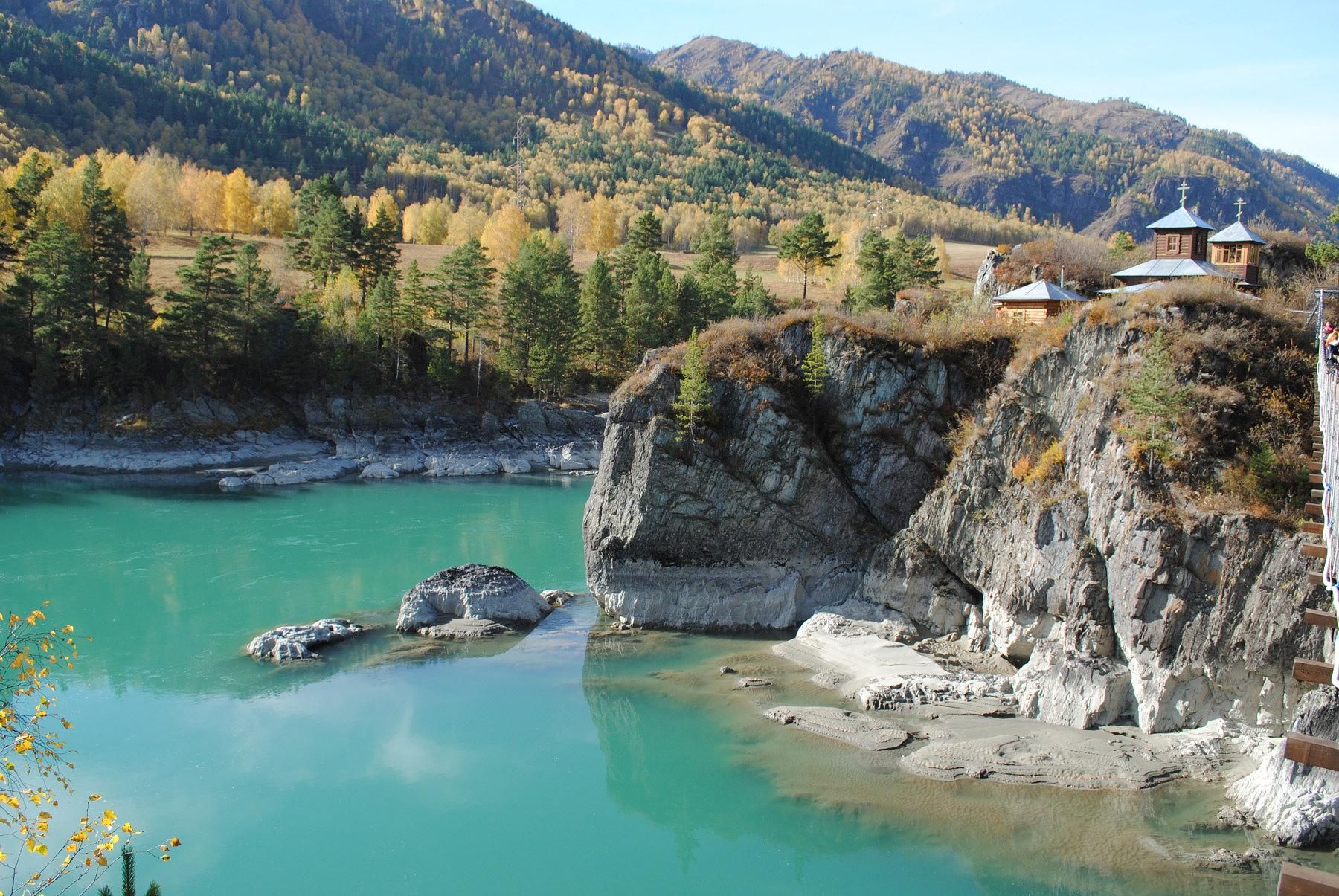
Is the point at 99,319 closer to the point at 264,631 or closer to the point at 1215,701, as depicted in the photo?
the point at 264,631

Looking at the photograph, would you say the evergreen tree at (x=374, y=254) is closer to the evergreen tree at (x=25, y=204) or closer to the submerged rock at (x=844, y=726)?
the evergreen tree at (x=25, y=204)

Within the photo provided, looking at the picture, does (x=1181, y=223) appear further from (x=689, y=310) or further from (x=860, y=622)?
(x=689, y=310)

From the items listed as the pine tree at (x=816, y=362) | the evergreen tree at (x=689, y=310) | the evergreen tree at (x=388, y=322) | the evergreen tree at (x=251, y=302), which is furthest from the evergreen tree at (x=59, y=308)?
the pine tree at (x=816, y=362)

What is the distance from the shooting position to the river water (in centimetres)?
1628

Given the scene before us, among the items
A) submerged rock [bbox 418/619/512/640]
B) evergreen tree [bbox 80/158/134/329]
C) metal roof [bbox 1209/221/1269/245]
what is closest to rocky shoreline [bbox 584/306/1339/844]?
submerged rock [bbox 418/619/512/640]

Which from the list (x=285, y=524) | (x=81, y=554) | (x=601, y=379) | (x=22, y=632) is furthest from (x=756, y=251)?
(x=22, y=632)

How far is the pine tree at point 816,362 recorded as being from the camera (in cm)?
2877

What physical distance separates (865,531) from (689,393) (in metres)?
6.47

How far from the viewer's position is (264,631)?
91.8 feet

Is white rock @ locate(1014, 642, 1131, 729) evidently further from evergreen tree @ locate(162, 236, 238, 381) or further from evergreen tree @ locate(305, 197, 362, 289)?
evergreen tree @ locate(305, 197, 362, 289)

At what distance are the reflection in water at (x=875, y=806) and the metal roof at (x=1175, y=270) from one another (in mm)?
20603

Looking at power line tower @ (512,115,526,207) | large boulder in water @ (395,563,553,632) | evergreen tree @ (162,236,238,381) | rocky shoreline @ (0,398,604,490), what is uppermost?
power line tower @ (512,115,526,207)

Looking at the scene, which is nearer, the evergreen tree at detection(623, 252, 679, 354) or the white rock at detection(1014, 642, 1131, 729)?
the white rock at detection(1014, 642, 1131, 729)

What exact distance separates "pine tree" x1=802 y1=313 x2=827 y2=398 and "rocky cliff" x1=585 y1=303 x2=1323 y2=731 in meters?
0.28
